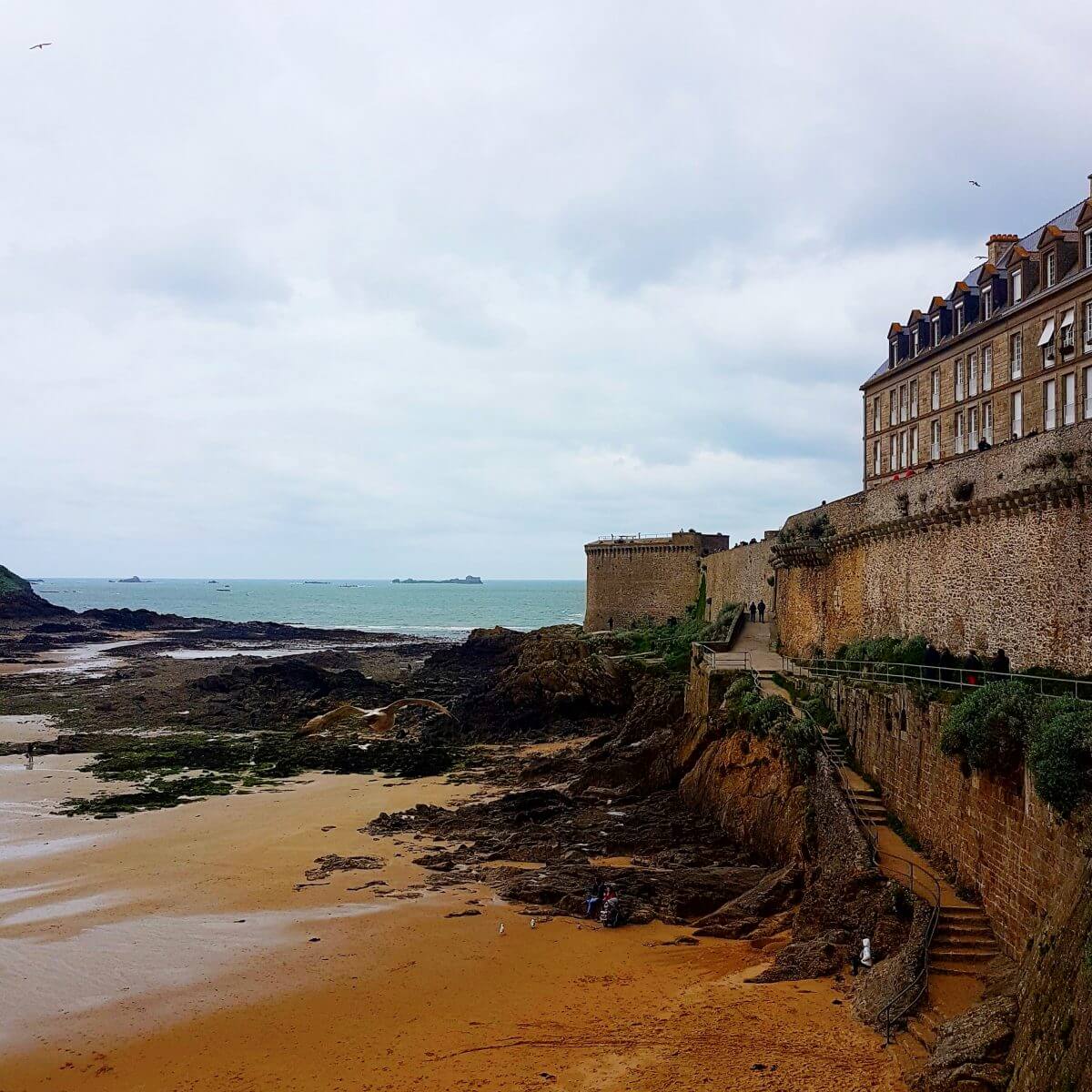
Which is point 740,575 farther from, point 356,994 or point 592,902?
point 356,994

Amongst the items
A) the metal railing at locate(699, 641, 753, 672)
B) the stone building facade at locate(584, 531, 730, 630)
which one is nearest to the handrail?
the metal railing at locate(699, 641, 753, 672)

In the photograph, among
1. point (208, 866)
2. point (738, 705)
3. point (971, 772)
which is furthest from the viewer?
point (738, 705)

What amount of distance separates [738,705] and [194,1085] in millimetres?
14333

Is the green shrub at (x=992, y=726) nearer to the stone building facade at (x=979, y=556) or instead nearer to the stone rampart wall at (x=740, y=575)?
the stone building facade at (x=979, y=556)

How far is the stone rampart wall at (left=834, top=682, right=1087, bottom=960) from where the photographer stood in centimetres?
1019

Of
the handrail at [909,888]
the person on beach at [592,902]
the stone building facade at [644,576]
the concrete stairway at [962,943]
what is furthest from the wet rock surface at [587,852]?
the stone building facade at [644,576]

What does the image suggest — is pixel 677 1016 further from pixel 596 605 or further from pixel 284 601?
pixel 284 601

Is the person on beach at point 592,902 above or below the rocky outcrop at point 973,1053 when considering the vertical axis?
below

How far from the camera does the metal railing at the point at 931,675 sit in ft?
44.0

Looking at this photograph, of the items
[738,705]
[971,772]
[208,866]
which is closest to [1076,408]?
[738,705]

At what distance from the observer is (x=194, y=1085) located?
1057cm

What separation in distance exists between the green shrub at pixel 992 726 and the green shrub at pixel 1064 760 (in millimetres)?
778

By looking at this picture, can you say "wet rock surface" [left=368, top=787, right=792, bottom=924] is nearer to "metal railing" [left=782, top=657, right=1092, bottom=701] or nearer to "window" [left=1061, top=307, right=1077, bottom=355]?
"metal railing" [left=782, top=657, right=1092, bottom=701]

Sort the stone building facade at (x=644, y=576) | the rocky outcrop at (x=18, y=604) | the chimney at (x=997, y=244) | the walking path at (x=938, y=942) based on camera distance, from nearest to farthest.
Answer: the walking path at (x=938, y=942), the chimney at (x=997, y=244), the stone building facade at (x=644, y=576), the rocky outcrop at (x=18, y=604)
